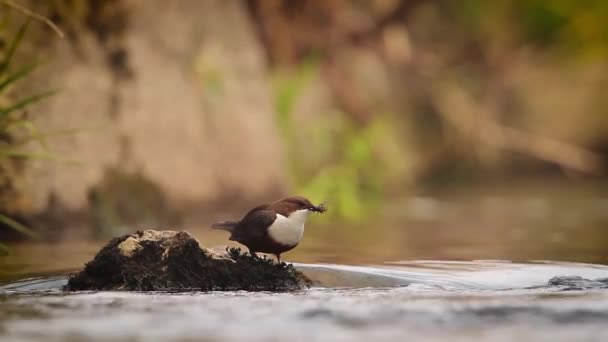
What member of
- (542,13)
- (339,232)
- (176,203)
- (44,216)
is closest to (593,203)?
(542,13)

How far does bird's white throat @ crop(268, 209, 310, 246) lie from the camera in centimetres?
466

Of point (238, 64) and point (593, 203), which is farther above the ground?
point (238, 64)

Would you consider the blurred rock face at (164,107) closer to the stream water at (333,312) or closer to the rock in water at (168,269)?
the rock in water at (168,269)

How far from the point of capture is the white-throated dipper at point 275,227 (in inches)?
184

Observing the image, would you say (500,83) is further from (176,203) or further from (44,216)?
(44,216)

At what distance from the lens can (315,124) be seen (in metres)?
10.6

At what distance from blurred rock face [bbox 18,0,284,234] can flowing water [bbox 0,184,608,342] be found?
88cm

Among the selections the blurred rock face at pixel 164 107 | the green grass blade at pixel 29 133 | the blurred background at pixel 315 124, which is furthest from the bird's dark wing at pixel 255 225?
the blurred rock face at pixel 164 107

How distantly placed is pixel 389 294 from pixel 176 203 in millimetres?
3548

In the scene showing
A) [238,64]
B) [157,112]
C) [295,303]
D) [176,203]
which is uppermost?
[238,64]

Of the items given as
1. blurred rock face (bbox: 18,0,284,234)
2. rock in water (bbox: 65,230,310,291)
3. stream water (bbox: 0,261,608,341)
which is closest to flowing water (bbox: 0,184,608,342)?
stream water (bbox: 0,261,608,341)

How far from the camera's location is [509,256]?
6090 mm

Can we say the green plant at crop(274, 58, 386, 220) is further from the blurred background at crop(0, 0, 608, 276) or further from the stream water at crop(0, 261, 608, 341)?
the stream water at crop(0, 261, 608, 341)

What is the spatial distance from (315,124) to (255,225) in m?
5.88
